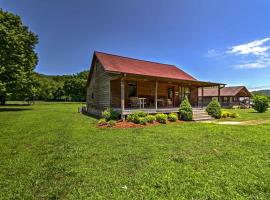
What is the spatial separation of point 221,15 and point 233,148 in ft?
46.2

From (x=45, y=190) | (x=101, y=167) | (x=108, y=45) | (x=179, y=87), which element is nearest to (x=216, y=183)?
(x=101, y=167)

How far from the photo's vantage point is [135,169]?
399cm

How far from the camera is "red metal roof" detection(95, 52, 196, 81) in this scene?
15.0m

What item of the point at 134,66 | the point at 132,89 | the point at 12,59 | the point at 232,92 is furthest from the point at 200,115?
the point at 232,92

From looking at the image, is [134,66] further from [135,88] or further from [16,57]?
[16,57]

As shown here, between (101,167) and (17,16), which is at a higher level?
(17,16)

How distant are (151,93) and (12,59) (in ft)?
60.5

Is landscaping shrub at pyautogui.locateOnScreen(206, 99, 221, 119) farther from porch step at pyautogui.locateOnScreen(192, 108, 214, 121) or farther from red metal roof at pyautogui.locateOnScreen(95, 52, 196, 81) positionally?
red metal roof at pyautogui.locateOnScreen(95, 52, 196, 81)

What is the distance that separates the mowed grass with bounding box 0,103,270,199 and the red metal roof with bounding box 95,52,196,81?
9146mm

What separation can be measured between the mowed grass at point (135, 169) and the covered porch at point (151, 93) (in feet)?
20.6

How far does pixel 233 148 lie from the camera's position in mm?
5660

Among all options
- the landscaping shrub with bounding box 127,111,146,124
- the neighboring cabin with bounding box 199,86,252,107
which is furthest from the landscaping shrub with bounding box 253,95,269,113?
the landscaping shrub with bounding box 127,111,146,124

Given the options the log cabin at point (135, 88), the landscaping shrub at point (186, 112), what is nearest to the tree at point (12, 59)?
the log cabin at point (135, 88)

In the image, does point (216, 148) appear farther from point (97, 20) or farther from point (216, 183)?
point (97, 20)
